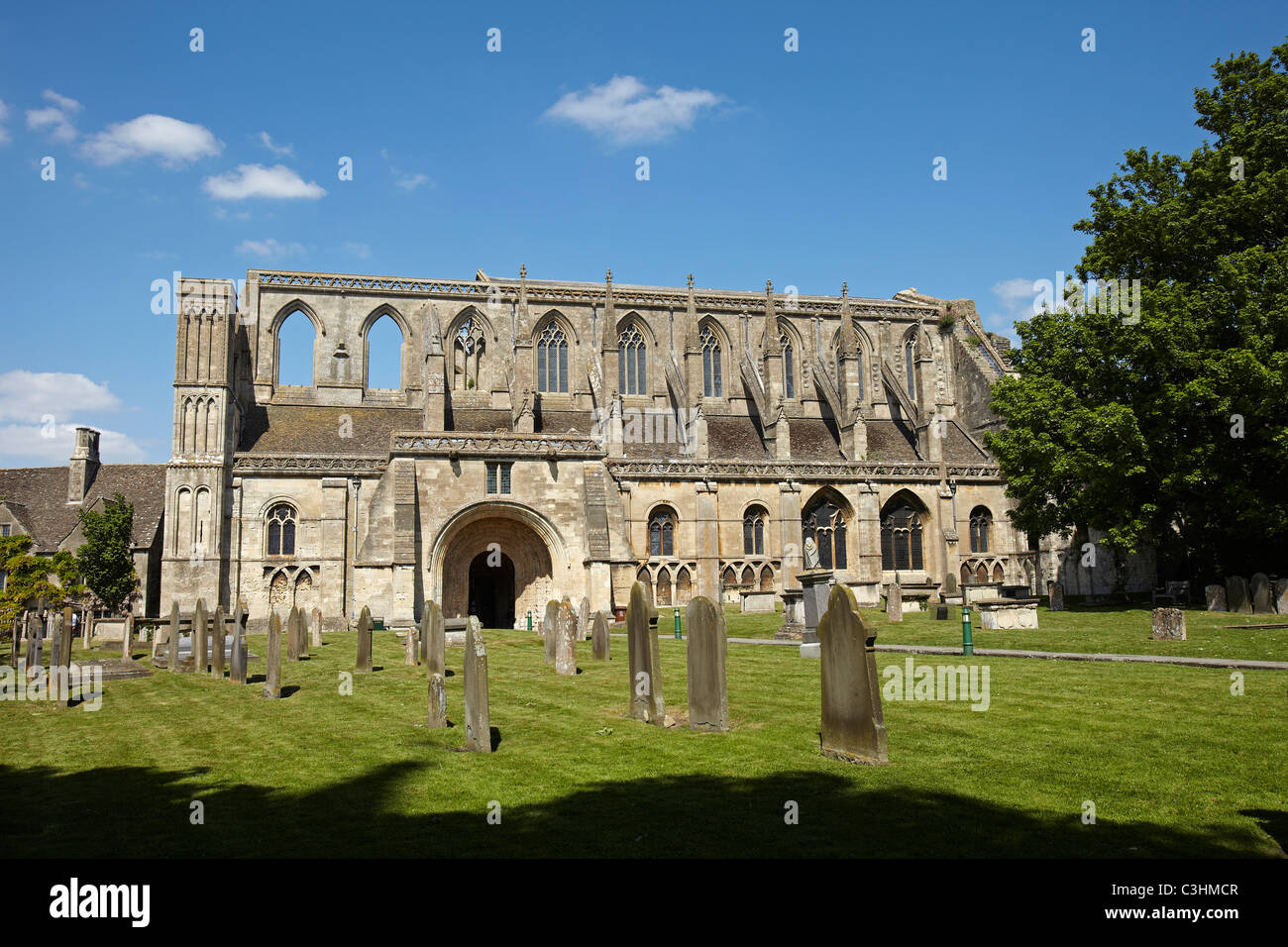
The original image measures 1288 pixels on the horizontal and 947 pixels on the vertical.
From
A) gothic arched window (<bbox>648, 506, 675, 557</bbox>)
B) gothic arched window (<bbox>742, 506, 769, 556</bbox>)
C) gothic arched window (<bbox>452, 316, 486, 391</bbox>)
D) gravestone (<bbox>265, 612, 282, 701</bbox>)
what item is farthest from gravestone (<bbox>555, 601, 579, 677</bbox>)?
gothic arched window (<bbox>452, 316, 486, 391</bbox>)

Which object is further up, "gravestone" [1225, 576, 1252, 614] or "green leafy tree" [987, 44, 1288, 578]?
"green leafy tree" [987, 44, 1288, 578]

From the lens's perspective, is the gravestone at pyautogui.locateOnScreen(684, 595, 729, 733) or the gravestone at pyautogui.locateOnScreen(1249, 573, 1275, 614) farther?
the gravestone at pyautogui.locateOnScreen(1249, 573, 1275, 614)

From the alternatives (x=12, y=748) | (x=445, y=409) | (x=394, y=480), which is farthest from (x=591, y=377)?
(x=12, y=748)

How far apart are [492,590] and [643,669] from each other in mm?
23593

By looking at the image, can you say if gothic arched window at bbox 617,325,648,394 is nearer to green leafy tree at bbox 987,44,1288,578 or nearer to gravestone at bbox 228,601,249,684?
green leafy tree at bbox 987,44,1288,578

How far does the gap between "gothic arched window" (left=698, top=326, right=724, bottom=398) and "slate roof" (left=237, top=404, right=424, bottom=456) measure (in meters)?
14.8

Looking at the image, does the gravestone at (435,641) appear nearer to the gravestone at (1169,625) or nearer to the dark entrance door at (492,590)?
the gravestone at (1169,625)

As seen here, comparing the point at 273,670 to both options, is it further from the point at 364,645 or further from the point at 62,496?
the point at 62,496

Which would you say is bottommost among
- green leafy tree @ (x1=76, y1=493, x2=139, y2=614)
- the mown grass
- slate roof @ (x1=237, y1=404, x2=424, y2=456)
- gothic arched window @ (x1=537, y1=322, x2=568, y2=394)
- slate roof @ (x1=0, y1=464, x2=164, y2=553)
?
the mown grass

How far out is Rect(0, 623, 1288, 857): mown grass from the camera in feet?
20.3

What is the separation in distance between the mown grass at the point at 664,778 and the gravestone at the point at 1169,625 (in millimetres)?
5096

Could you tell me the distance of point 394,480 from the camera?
2897cm

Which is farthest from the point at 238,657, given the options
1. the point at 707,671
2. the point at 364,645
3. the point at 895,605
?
the point at 895,605
